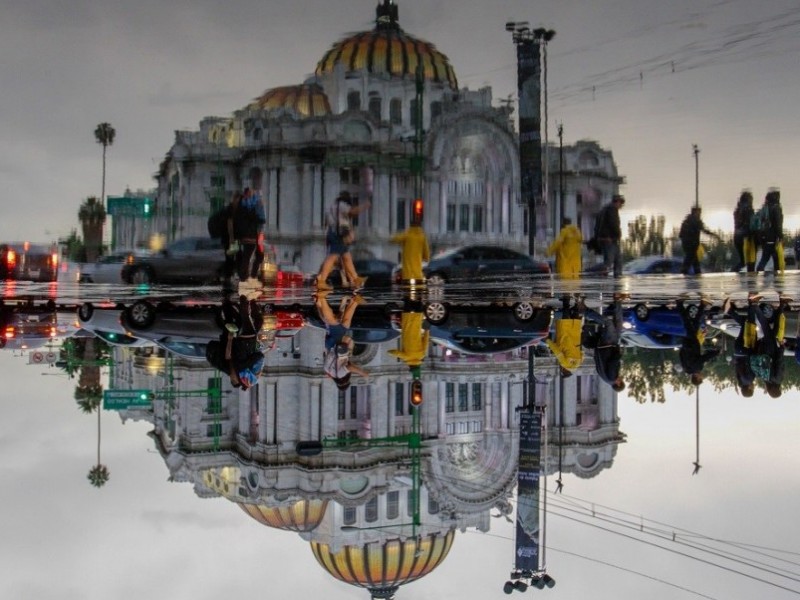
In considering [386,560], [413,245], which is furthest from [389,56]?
[386,560]

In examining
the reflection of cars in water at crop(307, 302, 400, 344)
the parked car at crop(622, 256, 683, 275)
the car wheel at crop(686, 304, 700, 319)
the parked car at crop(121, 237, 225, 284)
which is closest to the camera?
the reflection of cars in water at crop(307, 302, 400, 344)

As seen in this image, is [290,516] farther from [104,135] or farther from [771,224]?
[104,135]

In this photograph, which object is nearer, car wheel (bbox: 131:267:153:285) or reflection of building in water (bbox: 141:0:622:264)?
car wheel (bbox: 131:267:153:285)

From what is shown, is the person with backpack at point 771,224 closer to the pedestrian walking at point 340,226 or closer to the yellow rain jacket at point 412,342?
the pedestrian walking at point 340,226

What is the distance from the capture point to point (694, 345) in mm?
7922

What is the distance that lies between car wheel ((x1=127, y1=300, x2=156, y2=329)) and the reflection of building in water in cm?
3694

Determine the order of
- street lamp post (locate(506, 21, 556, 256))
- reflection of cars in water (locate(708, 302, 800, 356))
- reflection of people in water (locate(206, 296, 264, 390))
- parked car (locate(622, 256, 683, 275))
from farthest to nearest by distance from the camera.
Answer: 1. street lamp post (locate(506, 21, 556, 256))
2. parked car (locate(622, 256, 683, 275))
3. reflection of cars in water (locate(708, 302, 800, 356))
4. reflection of people in water (locate(206, 296, 264, 390))

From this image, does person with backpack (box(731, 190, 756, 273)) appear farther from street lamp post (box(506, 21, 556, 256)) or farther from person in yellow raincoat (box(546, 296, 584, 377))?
street lamp post (box(506, 21, 556, 256))

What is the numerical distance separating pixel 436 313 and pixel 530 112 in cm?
2606

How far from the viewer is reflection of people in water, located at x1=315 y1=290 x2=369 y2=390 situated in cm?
690

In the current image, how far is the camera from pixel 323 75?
58750 millimetres

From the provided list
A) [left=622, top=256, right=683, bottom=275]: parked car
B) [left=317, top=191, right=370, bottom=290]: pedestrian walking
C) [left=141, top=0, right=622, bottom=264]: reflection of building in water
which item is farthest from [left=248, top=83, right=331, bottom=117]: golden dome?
[left=317, top=191, right=370, bottom=290]: pedestrian walking

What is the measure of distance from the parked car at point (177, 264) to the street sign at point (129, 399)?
542 inches

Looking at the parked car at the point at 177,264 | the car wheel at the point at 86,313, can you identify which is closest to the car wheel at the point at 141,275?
the parked car at the point at 177,264
